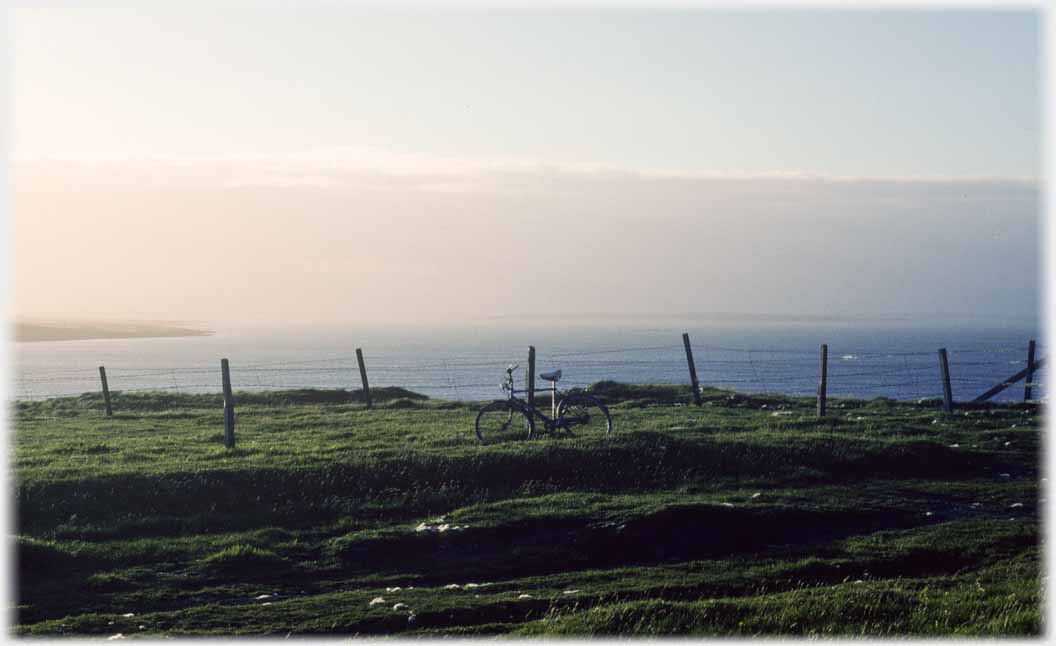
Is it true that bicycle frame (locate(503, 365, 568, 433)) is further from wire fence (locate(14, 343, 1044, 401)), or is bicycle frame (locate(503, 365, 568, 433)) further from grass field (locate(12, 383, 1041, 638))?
wire fence (locate(14, 343, 1044, 401))

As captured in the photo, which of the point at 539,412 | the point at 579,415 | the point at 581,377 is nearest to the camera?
the point at 539,412

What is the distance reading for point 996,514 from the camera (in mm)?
16250

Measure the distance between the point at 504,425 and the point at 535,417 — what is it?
3.37 feet

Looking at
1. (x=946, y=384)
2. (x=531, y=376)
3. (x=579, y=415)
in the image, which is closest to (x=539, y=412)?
(x=579, y=415)

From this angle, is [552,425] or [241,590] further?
[552,425]

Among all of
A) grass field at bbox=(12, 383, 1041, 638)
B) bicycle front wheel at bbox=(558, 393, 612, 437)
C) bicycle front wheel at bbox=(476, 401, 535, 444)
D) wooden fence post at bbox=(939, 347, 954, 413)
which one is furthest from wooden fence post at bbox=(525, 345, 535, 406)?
wooden fence post at bbox=(939, 347, 954, 413)

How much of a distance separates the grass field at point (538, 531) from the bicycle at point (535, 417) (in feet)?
2.17

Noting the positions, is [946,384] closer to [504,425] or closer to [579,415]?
[579,415]

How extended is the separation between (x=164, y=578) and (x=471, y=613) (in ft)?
14.6

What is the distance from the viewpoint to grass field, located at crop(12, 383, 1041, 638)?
35.9ft

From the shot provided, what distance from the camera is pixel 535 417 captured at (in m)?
23.1

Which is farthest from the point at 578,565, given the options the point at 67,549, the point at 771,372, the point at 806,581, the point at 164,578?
the point at 771,372

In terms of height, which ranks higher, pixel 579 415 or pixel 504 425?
pixel 579 415

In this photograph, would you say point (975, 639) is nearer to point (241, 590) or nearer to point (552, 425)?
point (241, 590)
